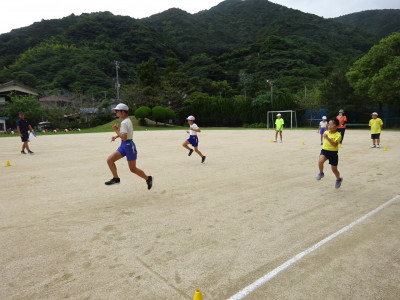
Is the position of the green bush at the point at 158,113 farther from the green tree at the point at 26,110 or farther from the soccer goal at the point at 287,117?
the soccer goal at the point at 287,117

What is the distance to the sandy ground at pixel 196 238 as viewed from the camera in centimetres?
283

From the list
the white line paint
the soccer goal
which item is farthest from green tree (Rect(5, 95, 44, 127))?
the white line paint

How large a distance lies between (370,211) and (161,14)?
161 meters

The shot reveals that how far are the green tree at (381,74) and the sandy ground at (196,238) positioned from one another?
27712 millimetres

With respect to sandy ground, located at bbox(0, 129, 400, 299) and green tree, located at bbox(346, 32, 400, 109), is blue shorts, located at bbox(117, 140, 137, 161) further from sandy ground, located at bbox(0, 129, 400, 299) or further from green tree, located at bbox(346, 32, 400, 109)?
green tree, located at bbox(346, 32, 400, 109)

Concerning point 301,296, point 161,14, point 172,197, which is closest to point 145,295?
point 301,296

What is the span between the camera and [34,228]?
4.28m

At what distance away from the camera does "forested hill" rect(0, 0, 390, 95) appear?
3014 inches

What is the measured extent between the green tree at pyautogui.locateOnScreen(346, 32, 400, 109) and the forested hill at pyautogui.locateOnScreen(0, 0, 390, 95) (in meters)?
27.7

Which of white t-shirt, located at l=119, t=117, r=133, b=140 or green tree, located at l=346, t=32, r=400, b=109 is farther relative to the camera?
green tree, located at l=346, t=32, r=400, b=109

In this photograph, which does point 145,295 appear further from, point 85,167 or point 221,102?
point 221,102

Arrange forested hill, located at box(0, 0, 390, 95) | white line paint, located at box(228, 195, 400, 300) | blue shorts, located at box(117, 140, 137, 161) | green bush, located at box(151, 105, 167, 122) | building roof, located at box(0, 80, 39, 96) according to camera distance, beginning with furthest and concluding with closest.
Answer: forested hill, located at box(0, 0, 390, 95), building roof, located at box(0, 80, 39, 96), green bush, located at box(151, 105, 167, 122), blue shorts, located at box(117, 140, 137, 161), white line paint, located at box(228, 195, 400, 300)

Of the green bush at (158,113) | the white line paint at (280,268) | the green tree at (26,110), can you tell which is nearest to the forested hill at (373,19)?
the green bush at (158,113)

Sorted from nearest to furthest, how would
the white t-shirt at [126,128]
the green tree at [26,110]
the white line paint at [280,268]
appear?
the white line paint at [280,268] → the white t-shirt at [126,128] → the green tree at [26,110]
